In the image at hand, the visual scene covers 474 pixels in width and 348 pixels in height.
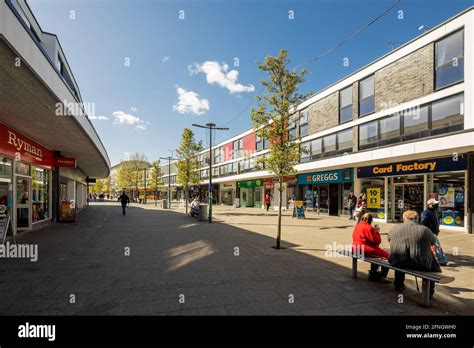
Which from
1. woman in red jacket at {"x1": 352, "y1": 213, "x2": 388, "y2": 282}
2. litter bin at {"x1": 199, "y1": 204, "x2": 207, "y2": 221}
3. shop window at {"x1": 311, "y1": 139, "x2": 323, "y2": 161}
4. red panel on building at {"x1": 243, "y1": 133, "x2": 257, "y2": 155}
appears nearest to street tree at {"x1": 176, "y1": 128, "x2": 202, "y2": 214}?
litter bin at {"x1": 199, "y1": 204, "x2": 207, "y2": 221}

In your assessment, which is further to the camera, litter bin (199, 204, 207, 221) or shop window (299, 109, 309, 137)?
shop window (299, 109, 309, 137)

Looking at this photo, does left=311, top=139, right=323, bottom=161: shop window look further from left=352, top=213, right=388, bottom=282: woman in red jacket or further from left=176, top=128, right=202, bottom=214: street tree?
left=352, top=213, right=388, bottom=282: woman in red jacket

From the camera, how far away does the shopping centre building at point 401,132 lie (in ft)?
38.8

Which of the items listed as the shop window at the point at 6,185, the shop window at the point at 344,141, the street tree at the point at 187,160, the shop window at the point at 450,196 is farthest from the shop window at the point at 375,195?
the shop window at the point at 6,185

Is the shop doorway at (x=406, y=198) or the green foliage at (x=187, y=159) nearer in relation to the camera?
the shop doorway at (x=406, y=198)

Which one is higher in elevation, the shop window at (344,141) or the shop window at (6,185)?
the shop window at (344,141)

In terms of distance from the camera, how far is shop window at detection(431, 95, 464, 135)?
38.7 feet

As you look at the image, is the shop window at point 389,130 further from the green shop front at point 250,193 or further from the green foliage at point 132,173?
the green foliage at point 132,173

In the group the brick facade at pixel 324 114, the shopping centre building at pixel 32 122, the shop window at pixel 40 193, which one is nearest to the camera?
the shopping centre building at pixel 32 122

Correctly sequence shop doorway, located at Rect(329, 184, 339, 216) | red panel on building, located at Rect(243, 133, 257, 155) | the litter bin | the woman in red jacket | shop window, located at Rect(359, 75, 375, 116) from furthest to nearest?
red panel on building, located at Rect(243, 133, 257, 155)
shop doorway, located at Rect(329, 184, 339, 216)
the litter bin
shop window, located at Rect(359, 75, 375, 116)
the woman in red jacket

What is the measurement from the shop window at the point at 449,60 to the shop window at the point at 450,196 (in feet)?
14.6

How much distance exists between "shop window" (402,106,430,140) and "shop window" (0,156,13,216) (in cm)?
1856

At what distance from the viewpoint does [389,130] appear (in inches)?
603

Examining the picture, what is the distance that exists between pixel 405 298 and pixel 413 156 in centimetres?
1147
